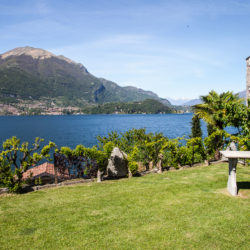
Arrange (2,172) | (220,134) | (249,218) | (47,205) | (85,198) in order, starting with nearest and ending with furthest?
(249,218), (47,205), (85,198), (2,172), (220,134)

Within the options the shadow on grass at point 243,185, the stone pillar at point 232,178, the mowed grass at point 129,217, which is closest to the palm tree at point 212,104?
the shadow on grass at point 243,185

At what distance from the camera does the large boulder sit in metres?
15.1

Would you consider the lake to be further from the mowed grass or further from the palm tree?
the mowed grass

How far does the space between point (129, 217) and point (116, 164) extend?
6655 mm

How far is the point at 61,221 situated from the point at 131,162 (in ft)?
24.4

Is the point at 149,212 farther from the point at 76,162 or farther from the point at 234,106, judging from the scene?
the point at 234,106

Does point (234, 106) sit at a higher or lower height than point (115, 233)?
higher

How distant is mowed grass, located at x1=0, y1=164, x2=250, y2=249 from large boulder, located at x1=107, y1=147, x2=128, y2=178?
2.12m

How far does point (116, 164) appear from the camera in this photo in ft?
49.9

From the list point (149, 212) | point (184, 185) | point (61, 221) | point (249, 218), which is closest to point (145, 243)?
point (149, 212)

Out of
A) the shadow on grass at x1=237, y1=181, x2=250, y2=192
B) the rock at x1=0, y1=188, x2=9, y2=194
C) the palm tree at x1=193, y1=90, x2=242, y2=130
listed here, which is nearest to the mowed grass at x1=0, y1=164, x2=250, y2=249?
the shadow on grass at x1=237, y1=181, x2=250, y2=192

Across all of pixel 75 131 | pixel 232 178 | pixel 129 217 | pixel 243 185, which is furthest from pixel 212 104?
pixel 75 131

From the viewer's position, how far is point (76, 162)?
48.6 ft

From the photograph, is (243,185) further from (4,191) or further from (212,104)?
(4,191)
